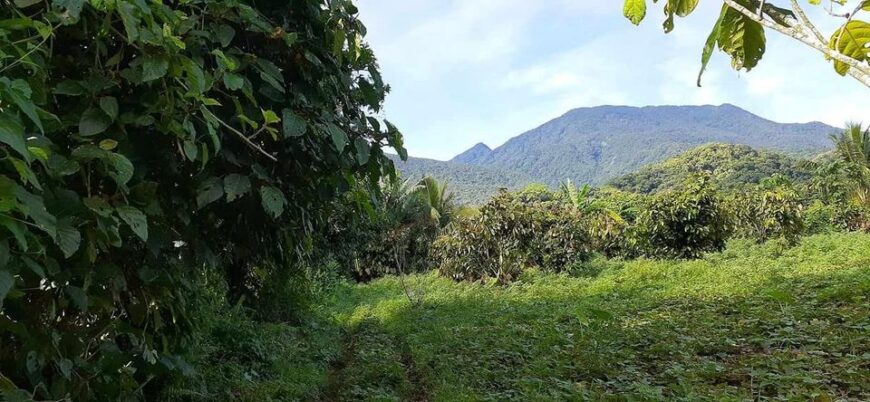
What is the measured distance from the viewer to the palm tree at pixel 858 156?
14.9 m

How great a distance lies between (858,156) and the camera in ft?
49.5

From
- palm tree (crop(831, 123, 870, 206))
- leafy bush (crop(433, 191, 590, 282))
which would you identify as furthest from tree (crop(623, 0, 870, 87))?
palm tree (crop(831, 123, 870, 206))

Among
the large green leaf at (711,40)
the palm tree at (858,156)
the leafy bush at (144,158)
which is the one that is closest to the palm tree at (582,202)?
the palm tree at (858,156)

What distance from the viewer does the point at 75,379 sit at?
1.31 metres

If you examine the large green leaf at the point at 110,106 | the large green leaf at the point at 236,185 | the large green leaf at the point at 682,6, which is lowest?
the large green leaf at the point at 236,185

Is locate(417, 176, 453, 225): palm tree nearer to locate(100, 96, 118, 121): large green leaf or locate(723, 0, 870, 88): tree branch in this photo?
locate(723, 0, 870, 88): tree branch

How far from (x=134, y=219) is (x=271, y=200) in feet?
1.15

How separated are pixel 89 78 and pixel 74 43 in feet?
0.61

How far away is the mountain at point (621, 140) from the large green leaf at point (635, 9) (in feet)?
328

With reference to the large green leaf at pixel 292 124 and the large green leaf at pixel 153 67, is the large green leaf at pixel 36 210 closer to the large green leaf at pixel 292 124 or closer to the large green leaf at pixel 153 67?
the large green leaf at pixel 153 67

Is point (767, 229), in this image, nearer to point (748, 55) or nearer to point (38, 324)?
point (748, 55)

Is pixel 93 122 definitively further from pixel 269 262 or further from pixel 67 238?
pixel 269 262

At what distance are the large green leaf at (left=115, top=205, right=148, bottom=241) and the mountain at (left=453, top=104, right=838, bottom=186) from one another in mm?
101607

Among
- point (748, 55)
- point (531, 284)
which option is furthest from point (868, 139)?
point (748, 55)
